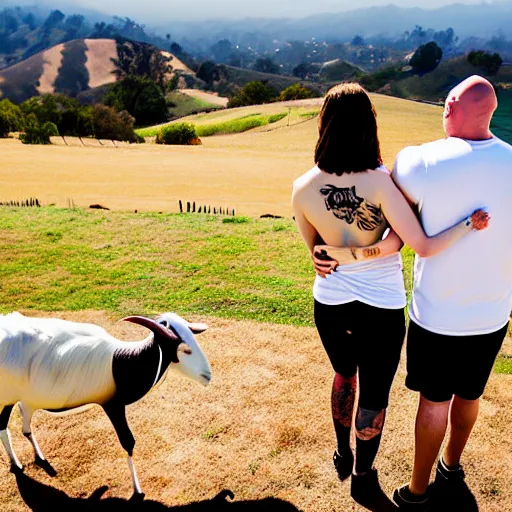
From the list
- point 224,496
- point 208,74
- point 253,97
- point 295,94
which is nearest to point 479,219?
point 224,496

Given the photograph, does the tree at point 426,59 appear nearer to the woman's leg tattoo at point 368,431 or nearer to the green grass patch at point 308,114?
the green grass patch at point 308,114

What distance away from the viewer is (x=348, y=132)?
354cm

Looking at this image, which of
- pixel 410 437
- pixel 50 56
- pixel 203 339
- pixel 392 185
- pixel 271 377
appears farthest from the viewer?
pixel 50 56

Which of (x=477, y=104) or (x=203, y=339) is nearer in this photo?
(x=477, y=104)

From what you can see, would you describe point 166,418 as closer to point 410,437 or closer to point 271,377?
point 271,377

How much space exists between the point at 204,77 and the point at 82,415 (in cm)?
14893

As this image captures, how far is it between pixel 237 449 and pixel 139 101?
87.3 meters

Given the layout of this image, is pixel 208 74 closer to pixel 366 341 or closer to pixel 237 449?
pixel 237 449

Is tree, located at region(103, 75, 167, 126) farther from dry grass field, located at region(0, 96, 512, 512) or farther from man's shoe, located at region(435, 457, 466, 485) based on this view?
man's shoe, located at region(435, 457, 466, 485)

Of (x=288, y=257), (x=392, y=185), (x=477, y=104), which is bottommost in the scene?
(x=288, y=257)

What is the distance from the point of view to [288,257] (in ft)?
36.4

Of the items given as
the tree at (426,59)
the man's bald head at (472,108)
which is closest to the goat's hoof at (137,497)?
the man's bald head at (472,108)

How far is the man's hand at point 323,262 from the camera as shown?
12.7ft

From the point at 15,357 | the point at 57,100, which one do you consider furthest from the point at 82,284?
the point at 57,100
